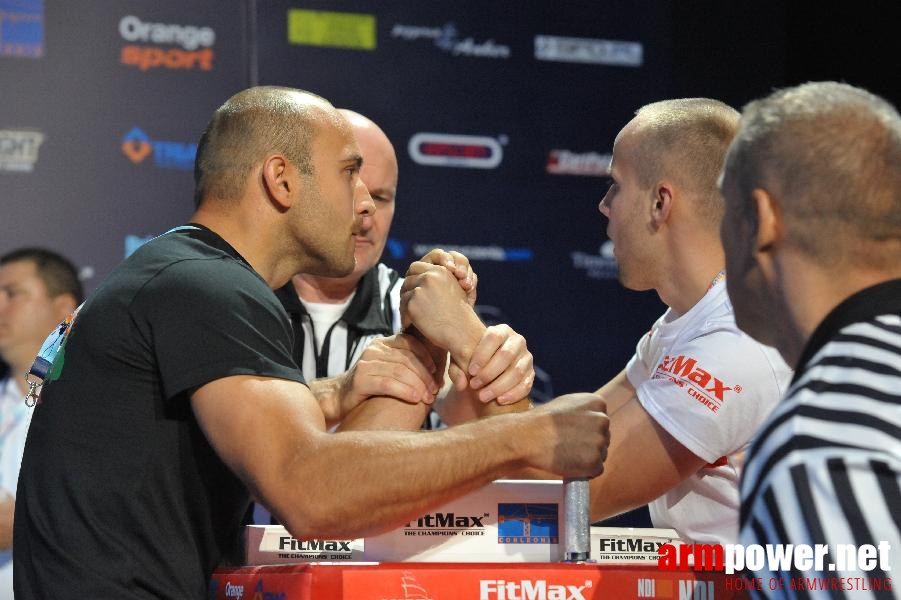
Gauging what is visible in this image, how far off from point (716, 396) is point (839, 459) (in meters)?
0.85

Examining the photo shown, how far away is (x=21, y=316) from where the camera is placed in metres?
3.94

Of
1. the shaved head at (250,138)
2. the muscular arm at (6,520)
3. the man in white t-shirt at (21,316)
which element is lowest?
the muscular arm at (6,520)

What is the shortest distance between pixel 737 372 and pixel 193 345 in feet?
3.13

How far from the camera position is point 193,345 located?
160 centimetres

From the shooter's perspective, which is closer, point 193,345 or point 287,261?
point 193,345

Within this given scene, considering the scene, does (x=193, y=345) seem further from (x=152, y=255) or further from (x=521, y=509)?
(x=521, y=509)

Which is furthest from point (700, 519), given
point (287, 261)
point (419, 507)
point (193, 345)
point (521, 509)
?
point (193, 345)

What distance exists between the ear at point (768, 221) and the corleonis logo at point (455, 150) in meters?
2.88

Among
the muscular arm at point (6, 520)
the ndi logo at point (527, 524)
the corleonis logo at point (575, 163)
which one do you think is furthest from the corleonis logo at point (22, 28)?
the ndi logo at point (527, 524)

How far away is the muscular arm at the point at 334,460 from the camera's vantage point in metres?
1.53

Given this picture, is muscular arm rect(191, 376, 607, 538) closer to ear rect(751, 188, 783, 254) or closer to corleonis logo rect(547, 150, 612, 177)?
ear rect(751, 188, 783, 254)

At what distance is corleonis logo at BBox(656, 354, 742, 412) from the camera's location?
1.98 m

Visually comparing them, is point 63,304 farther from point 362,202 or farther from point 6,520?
point 362,202

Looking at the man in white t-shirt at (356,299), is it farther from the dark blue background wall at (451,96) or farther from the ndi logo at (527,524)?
the ndi logo at (527,524)
